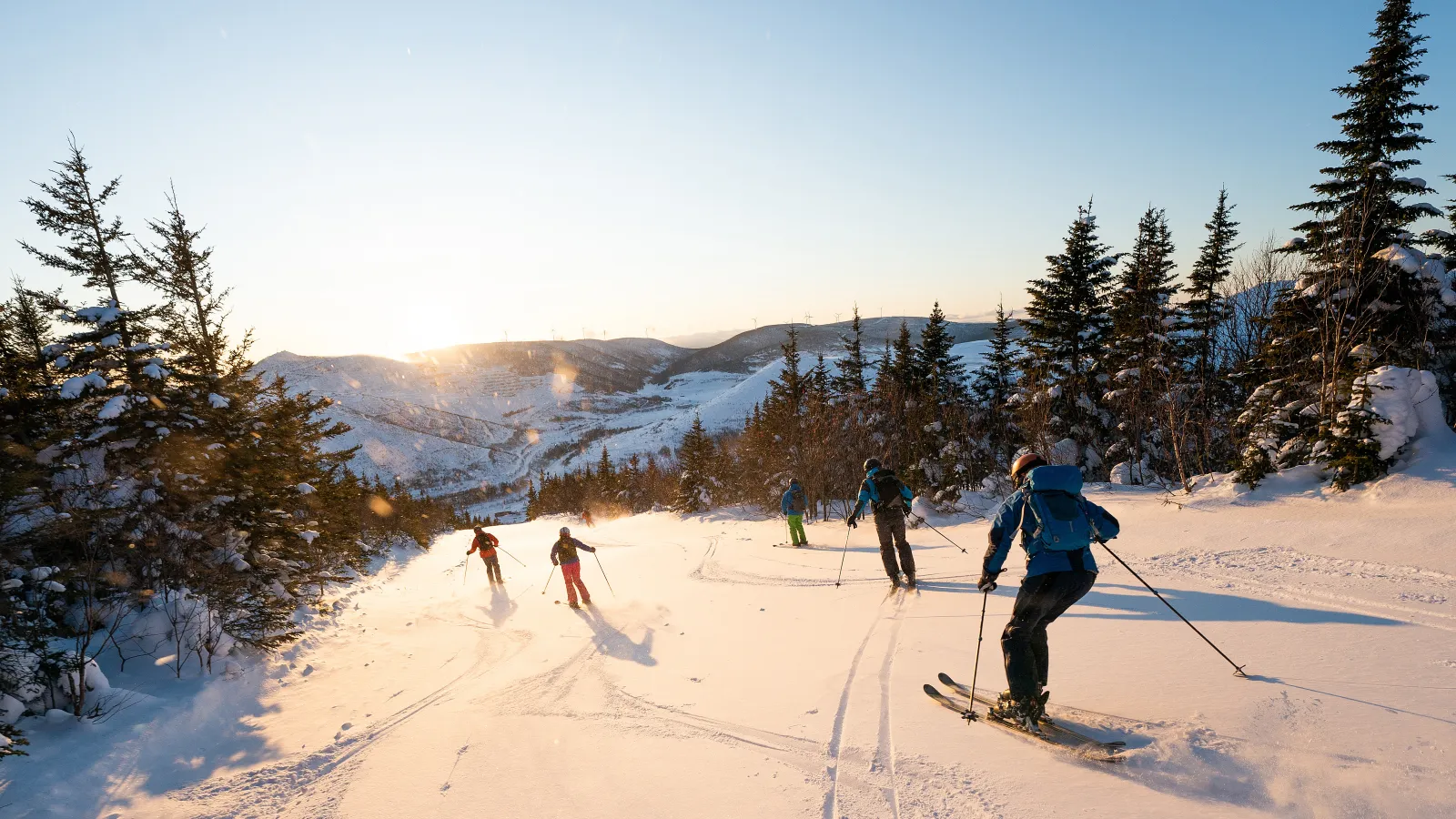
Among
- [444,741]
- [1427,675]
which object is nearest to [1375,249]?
[1427,675]

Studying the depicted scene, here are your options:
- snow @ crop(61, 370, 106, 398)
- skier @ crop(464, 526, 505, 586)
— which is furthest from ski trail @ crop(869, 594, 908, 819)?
snow @ crop(61, 370, 106, 398)

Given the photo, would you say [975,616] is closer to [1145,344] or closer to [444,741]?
[444,741]

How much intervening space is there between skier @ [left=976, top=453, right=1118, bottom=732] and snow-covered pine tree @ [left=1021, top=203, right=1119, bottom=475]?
18.1 m

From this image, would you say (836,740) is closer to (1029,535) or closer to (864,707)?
(864,707)

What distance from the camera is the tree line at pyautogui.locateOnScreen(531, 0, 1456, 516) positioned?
460 inches

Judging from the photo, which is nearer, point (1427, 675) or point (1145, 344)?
point (1427, 675)

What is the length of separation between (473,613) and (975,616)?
366 inches

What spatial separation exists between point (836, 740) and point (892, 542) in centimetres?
498

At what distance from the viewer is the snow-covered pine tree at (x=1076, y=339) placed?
2072 cm

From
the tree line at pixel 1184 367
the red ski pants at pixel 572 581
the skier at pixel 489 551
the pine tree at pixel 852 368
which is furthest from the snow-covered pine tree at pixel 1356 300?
the pine tree at pixel 852 368

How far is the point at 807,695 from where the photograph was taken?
17.9 feet

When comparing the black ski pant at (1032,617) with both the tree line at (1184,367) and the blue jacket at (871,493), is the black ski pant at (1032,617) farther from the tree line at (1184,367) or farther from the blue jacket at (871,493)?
the tree line at (1184,367)

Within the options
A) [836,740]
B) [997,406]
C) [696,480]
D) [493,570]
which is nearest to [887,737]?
[836,740]

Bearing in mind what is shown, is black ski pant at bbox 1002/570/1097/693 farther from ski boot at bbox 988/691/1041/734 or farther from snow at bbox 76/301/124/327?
snow at bbox 76/301/124/327
